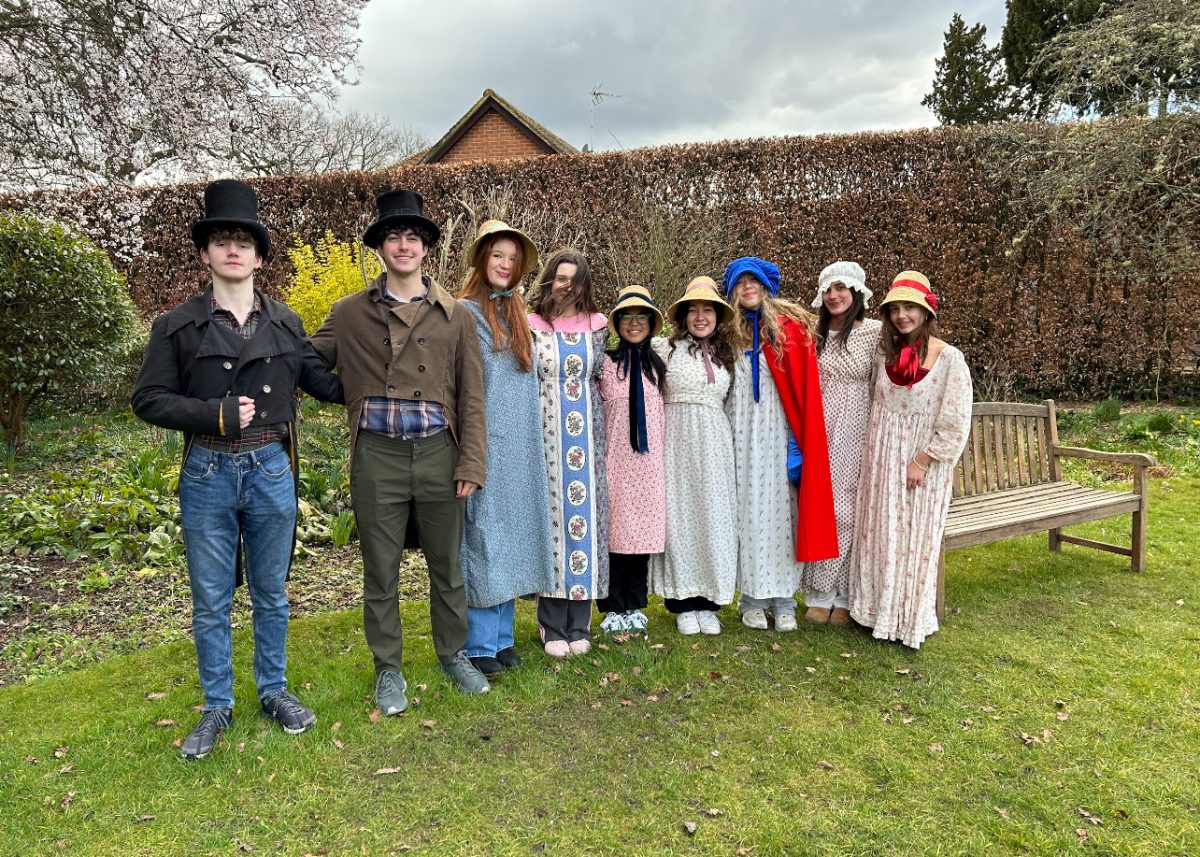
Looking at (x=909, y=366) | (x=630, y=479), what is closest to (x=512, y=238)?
(x=630, y=479)

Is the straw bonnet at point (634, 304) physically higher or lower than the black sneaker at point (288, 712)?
higher

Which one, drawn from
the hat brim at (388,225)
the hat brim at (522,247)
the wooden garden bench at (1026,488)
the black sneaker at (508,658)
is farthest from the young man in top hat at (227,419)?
the wooden garden bench at (1026,488)

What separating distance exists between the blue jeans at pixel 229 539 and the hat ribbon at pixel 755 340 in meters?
2.28

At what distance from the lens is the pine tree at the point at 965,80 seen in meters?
22.6

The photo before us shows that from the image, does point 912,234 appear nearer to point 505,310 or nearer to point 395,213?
point 505,310

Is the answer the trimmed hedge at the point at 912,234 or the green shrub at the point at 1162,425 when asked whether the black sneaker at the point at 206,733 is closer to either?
the trimmed hedge at the point at 912,234

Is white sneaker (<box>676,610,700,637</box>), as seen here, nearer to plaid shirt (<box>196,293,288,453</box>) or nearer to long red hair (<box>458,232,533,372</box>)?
long red hair (<box>458,232,533,372</box>)

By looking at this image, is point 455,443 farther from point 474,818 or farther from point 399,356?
point 474,818

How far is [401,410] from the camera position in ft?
10.8

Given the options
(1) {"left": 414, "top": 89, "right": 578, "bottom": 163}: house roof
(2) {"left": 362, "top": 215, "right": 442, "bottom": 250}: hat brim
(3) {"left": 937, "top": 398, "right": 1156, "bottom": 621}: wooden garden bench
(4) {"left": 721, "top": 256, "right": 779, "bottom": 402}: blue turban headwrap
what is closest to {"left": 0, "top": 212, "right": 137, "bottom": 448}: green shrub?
(2) {"left": 362, "top": 215, "right": 442, "bottom": 250}: hat brim

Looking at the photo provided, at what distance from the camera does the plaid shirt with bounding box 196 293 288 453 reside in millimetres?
2996

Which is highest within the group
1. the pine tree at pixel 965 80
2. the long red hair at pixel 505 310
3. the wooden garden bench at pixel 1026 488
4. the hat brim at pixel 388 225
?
the pine tree at pixel 965 80

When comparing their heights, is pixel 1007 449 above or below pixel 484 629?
above

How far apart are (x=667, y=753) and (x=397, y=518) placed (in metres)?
1.45
